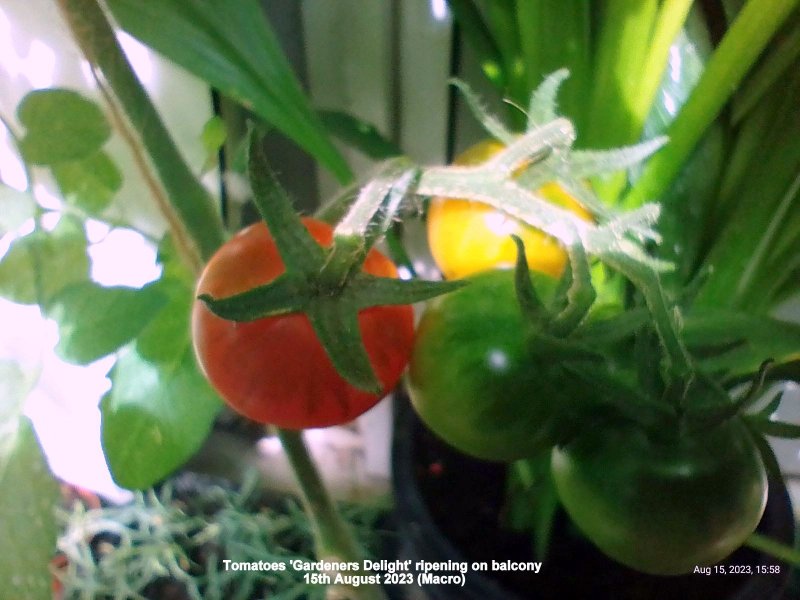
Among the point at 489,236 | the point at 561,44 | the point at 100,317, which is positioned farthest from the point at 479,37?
the point at 100,317

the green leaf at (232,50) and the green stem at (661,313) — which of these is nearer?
the green stem at (661,313)

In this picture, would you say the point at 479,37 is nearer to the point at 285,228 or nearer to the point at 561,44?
the point at 561,44

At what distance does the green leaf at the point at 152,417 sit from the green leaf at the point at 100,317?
2 centimetres

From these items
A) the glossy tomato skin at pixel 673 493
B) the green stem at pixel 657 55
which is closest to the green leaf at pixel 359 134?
the green stem at pixel 657 55

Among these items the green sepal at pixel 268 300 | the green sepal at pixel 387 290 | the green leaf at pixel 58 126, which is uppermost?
the green leaf at pixel 58 126

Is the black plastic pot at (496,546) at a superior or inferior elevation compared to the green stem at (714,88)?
inferior

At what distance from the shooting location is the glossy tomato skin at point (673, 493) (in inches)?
9.5

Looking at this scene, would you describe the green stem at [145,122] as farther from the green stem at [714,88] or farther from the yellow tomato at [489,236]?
the green stem at [714,88]

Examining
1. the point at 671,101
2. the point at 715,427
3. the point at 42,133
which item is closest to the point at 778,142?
the point at 671,101

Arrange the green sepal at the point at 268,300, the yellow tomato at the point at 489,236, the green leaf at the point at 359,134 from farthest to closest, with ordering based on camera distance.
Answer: the green leaf at the point at 359,134 → the yellow tomato at the point at 489,236 → the green sepal at the point at 268,300

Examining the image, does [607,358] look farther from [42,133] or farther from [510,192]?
[42,133]

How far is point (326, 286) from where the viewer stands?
0.22 metres

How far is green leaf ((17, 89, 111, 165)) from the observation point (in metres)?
0.31

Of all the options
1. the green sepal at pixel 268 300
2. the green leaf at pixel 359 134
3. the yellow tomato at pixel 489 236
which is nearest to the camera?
the green sepal at pixel 268 300
